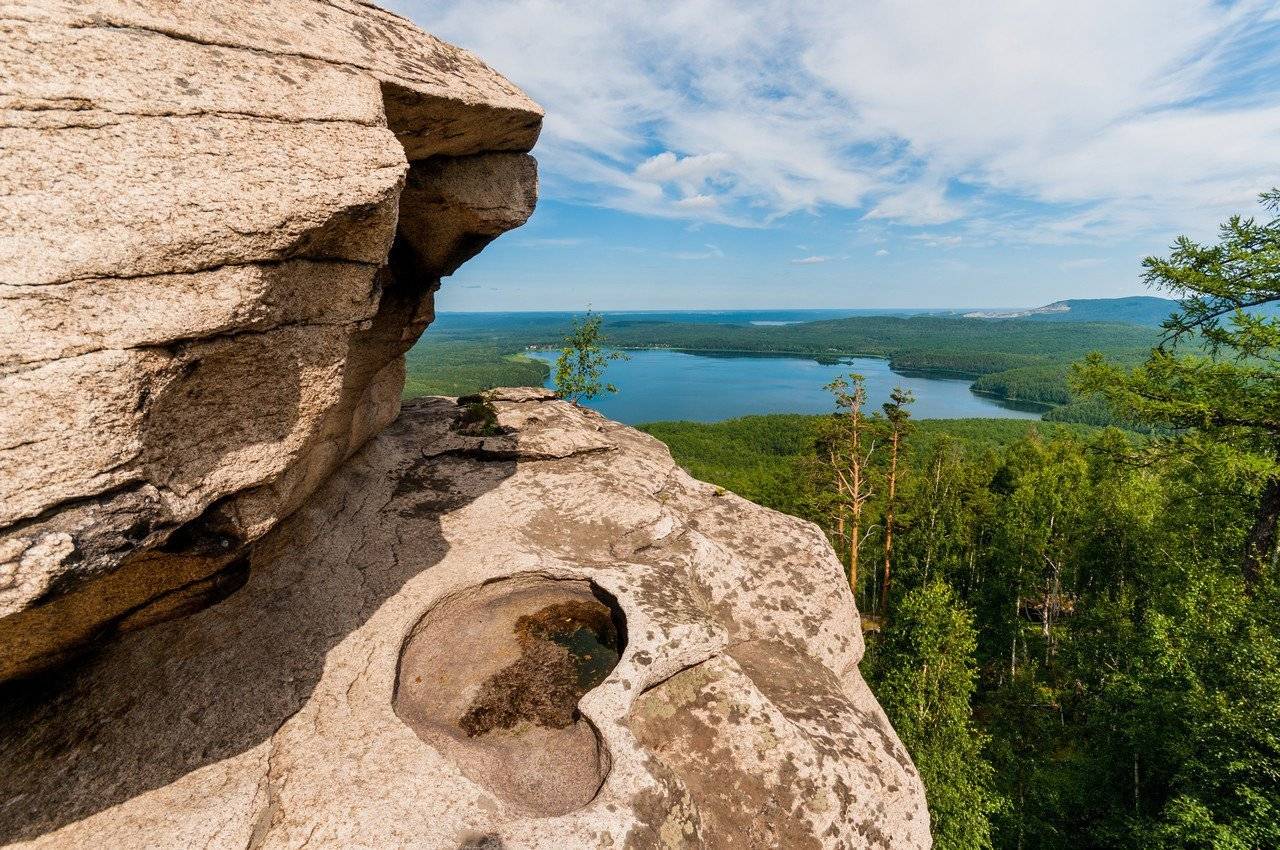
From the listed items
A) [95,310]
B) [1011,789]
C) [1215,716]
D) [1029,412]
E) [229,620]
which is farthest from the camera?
[1029,412]

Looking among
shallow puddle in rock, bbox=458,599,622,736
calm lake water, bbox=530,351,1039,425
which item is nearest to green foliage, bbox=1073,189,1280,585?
shallow puddle in rock, bbox=458,599,622,736

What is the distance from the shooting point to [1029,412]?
5226 inches

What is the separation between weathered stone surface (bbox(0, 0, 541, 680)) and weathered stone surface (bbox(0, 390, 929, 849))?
4.33 feet

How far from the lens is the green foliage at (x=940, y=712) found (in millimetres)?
13570

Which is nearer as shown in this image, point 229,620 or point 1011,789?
point 229,620

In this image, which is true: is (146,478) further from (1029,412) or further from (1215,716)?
(1029,412)

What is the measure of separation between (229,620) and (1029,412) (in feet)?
527

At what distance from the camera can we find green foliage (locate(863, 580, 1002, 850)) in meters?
13.6

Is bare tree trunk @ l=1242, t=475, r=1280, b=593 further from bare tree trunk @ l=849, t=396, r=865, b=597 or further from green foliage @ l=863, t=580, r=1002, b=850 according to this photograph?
bare tree trunk @ l=849, t=396, r=865, b=597

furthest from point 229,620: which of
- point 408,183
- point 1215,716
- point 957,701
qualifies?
point 957,701

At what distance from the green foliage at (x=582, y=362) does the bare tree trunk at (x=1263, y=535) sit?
786 inches

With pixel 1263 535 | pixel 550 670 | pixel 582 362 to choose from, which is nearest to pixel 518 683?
pixel 550 670

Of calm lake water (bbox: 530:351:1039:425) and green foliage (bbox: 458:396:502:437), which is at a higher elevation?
green foliage (bbox: 458:396:502:437)

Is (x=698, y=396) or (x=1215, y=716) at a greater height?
(x=1215, y=716)
